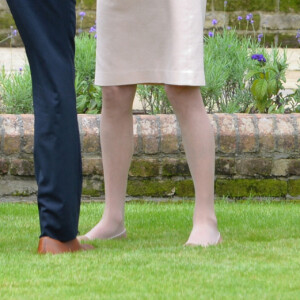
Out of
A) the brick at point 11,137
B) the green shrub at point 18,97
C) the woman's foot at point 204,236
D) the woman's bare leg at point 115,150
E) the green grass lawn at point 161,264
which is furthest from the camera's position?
the green shrub at point 18,97

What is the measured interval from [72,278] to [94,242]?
799 mm

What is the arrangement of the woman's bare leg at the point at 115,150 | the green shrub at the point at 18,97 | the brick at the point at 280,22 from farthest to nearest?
the brick at the point at 280,22
the green shrub at the point at 18,97
the woman's bare leg at the point at 115,150

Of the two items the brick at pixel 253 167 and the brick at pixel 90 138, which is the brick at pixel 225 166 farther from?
the brick at pixel 90 138

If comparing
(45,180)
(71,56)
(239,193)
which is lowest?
(239,193)

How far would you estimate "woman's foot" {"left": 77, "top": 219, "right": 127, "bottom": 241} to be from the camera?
3.66m

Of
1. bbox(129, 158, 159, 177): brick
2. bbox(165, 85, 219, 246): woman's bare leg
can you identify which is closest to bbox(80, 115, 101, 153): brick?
bbox(129, 158, 159, 177): brick

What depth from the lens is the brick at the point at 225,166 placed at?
493cm

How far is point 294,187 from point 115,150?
161 cm

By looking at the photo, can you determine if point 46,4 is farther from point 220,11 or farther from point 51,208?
point 220,11

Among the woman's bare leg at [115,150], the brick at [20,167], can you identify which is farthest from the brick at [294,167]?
the woman's bare leg at [115,150]

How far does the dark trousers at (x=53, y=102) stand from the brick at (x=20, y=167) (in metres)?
1.74

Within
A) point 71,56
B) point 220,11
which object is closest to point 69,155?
point 71,56

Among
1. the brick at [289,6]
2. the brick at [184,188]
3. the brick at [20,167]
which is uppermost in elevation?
the brick at [289,6]

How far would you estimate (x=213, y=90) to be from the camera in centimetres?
564
